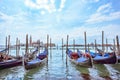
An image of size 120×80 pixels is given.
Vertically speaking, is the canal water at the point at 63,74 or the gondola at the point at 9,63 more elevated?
the gondola at the point at 9,63

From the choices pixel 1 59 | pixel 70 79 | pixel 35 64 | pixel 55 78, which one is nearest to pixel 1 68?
pixel 1 59

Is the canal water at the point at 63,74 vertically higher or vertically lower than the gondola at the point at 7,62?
lower

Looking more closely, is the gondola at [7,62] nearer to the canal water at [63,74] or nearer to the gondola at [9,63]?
the gondola at [9,63]

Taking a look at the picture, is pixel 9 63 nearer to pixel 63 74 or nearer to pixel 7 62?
pixel 7 62

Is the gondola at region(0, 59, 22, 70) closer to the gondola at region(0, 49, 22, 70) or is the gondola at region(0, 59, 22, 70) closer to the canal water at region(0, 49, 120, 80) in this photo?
the gondola at region(0, 49, 22, 70)

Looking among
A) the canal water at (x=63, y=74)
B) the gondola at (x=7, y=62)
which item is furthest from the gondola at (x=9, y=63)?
the canal water at (x=63, y=74)

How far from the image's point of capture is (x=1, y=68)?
1611 centimetres

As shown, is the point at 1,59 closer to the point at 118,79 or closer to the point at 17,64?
the point at 17,64

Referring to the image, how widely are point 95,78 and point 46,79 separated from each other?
338 cm

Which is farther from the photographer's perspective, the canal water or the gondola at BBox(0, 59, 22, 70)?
the gondola at BBox(0, 59, 22, 70)

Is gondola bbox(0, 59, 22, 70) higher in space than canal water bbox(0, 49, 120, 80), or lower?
higher

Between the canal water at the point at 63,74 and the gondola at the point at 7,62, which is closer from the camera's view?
the canal water at the point at 63,74

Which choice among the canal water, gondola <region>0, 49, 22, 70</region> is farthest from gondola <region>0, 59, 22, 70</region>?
the canal water

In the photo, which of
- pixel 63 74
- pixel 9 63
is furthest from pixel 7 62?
pixel 63 74
